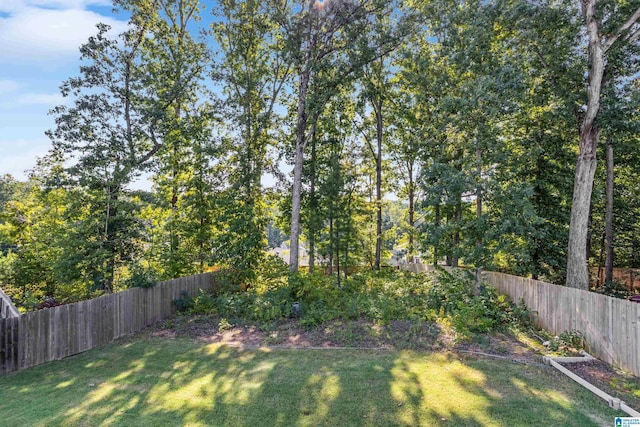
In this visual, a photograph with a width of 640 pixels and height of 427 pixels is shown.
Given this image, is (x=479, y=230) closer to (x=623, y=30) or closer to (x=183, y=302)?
(x=623, y=30)

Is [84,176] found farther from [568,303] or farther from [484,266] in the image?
[568,303]

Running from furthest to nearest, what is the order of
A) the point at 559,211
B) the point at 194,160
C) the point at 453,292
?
1. the point at 194,160
2. the point at 559,211
3. the point at 453,292

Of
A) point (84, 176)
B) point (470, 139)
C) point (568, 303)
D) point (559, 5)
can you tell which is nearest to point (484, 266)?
point (568, 303)

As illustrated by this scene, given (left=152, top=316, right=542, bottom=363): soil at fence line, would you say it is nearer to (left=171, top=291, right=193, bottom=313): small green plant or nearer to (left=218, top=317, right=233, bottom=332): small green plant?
(left=218, top=317, right=233, bottom=332): small green plant

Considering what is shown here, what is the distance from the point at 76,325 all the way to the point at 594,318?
417 inches

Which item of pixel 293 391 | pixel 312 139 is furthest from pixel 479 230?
pixel 312 139

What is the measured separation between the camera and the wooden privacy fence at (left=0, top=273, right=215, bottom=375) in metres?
6.04


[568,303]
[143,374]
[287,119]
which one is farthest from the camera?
[287,119]

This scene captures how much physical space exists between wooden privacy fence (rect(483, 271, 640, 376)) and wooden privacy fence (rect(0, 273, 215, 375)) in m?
10.3

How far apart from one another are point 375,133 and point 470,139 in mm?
9907

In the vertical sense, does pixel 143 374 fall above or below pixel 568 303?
below

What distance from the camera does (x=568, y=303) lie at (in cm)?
755

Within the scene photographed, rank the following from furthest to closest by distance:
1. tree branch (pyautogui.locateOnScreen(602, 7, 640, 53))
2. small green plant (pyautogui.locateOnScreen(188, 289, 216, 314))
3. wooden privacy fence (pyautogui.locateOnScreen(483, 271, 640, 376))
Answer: small green plant (pyautogui.locateOnScreen(188, 289, 216, 314)) → tree branch (pyautogui.locateOnScreen(602, 7, 640, 53)) → wooden privacy fence (pyautogui.locateOnScreen(483, 271, 640, 376))

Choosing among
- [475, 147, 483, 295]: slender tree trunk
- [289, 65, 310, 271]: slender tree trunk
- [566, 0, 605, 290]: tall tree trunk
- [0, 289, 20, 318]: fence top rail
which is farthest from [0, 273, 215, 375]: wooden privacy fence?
[566, 0, 605, 290]: tall tree trunk
